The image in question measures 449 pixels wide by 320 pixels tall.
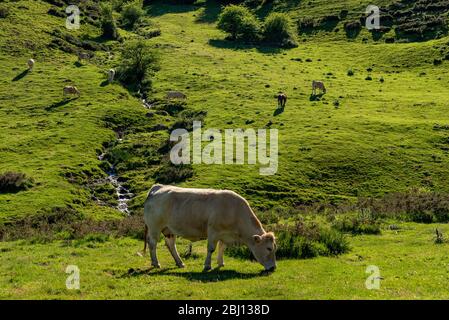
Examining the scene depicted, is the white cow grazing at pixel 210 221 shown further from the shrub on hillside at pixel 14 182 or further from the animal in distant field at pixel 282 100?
the animal in distant field at pixel 282 100

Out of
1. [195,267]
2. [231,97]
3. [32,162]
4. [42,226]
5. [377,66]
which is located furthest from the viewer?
[377,66]

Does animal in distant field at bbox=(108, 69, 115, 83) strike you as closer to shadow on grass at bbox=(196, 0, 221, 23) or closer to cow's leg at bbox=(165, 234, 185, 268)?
shadow on grass at bbox=(196, 0, 221, 23)

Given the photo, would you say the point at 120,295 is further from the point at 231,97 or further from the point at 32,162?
the point at 231,97

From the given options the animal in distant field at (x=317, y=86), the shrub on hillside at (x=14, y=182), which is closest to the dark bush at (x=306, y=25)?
the animal in distant field at (x=317, y=86)

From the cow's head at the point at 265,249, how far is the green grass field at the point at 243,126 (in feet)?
1.70

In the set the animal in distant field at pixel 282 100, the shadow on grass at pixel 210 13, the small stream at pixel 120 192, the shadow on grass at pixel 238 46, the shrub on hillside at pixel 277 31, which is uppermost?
the shadow on grass at pixel 210 13

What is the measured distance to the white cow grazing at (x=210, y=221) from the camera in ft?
64.1

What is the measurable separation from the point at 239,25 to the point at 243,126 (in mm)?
49892

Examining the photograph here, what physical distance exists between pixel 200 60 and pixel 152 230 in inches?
2693

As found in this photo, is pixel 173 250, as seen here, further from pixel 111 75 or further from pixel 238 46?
pixel 238 46

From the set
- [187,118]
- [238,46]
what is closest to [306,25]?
[238,46]

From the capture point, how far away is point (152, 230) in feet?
68.6

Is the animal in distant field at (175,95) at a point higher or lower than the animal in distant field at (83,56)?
lower
